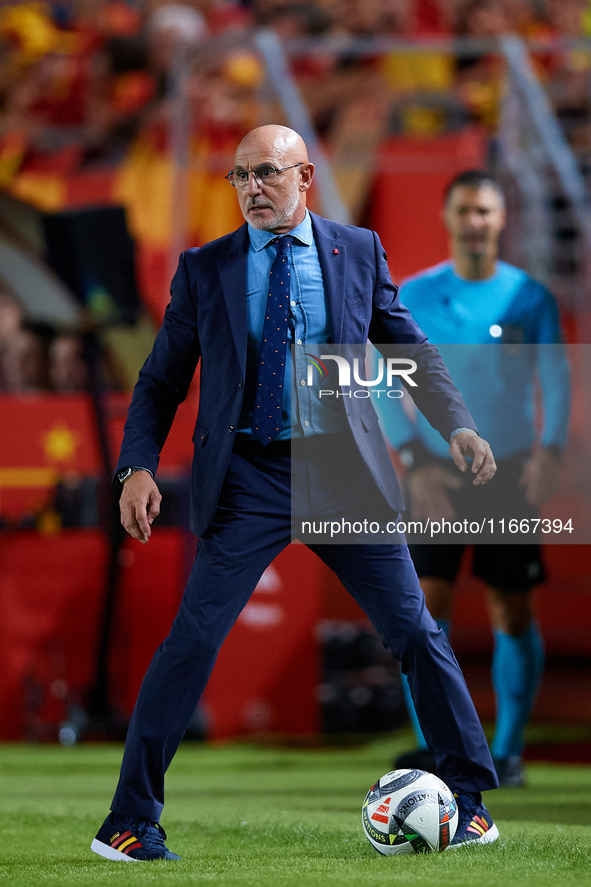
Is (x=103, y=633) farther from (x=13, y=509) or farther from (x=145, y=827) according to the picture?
(x=145, y=827)

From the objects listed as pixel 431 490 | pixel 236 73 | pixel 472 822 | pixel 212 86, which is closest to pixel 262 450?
pixel 472 822

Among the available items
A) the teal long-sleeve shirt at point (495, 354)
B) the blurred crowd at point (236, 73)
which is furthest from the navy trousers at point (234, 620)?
the blurred crowd at point (236, 73)

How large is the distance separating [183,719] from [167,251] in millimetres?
6205

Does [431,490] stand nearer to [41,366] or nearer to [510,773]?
[510,773]

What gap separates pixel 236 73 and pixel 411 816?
8.15 meters

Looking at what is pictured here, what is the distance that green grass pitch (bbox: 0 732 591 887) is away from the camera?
2699 millimetres

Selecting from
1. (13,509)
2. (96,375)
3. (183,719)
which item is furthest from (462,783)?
(13,509)

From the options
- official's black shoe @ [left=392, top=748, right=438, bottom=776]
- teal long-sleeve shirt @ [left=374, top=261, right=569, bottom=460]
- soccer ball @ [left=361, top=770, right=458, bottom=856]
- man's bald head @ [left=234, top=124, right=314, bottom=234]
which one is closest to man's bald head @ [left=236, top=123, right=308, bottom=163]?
man's bald head @ [left=234, top=124, right=314, bottom=234]

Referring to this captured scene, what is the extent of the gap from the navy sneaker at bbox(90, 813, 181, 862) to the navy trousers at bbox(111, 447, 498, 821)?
0.15 ft

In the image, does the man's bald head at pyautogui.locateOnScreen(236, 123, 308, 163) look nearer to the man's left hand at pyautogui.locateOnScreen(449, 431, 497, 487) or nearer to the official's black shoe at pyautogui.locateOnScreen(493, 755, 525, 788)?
the man's left hand at pyautogui.locateOnScreen(449, 431, 497, 487)

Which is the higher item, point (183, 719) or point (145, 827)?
point (183, 719)

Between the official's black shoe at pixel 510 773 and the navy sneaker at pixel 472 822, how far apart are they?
1497 millimetres

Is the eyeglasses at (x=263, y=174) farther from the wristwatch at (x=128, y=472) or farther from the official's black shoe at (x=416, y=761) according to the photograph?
the official's black shoe at (x=416, y=761)

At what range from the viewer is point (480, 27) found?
980 centimetres
